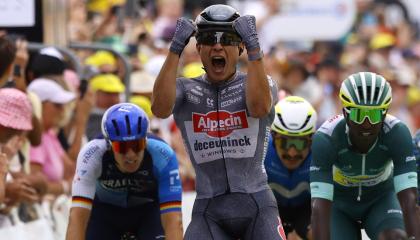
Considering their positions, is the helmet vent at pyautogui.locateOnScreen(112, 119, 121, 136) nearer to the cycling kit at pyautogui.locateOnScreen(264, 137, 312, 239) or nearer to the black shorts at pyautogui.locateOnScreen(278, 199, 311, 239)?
the cycling kit at pyautogui.locateOnScreen(264, 137, 312, 239)

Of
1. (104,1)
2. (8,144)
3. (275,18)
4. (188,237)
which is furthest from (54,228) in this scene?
(275,18)

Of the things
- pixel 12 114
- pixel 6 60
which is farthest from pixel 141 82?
pixel 12 114

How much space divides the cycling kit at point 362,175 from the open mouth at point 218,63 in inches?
45.0

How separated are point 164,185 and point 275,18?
1064 centimetres

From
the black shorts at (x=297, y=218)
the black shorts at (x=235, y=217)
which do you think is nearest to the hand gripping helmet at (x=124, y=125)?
the black shorts at (x=235, y=217)

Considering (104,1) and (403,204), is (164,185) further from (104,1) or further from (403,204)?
(104,1)

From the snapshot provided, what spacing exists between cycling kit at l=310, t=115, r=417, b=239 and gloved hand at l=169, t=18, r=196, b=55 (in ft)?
4.94

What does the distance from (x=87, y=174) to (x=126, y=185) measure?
0.39m

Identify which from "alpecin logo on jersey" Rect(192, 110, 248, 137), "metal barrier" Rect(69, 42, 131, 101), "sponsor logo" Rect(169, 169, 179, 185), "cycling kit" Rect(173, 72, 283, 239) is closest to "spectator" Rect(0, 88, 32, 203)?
"sponsor logo" Rect(169, 169, 179, 185)

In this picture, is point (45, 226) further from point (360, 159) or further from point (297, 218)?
point (360, 159)

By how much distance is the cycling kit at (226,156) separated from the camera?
29.3ft

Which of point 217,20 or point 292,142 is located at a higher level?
point 217,20

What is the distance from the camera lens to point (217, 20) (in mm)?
8836

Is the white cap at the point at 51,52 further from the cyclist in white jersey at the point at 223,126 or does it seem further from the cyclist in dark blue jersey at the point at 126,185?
the cyclist in white jersey at the point at 223,126
